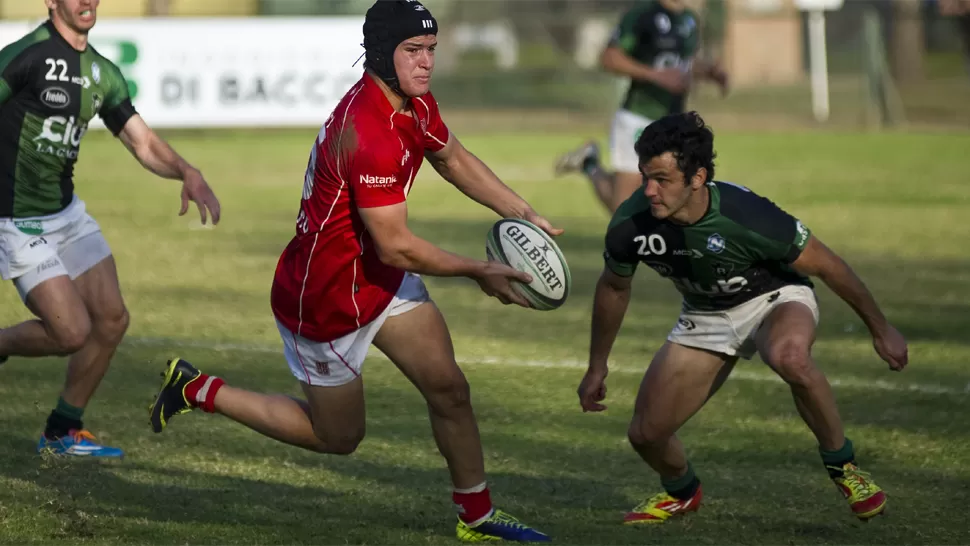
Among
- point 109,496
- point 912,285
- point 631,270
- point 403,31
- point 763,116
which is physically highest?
point 403,31

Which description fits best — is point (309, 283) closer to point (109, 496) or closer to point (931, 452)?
point (109, 496)

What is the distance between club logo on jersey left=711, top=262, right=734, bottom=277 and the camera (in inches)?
246

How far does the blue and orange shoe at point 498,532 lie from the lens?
608 cm

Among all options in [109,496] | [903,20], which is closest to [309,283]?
[109,496]

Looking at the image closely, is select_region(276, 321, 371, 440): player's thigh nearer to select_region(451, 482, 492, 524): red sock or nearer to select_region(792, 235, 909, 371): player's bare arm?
select_region(451, 482, 492, 524): red sock

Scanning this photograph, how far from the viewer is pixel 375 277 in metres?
5.95

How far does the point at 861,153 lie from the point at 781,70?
32.6 feet

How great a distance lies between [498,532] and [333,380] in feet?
3.06

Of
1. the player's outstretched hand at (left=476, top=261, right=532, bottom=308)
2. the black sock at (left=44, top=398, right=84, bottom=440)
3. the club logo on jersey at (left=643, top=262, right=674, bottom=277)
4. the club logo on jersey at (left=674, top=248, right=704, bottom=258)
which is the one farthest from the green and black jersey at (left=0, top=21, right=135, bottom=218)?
the club logo on jersey at (left=674, top=248, right=704, bottom=258)

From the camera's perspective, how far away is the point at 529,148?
25828 mm

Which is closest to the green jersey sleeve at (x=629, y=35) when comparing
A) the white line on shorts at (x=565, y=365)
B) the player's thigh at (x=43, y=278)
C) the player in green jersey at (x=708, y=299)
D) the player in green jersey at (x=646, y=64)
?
the player in green jersey at (x=646, y=64)

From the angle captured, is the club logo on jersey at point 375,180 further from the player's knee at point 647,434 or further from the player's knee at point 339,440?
the player's knee at point 647,434

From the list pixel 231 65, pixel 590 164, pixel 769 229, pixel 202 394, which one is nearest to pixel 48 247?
pixel 202 394

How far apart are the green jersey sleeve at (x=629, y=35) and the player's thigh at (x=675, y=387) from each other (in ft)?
21.1
